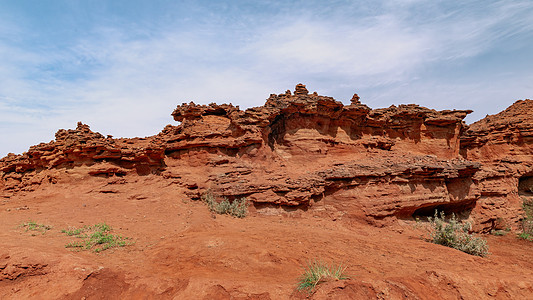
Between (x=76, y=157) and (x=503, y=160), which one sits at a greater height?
(x=76, y=157)

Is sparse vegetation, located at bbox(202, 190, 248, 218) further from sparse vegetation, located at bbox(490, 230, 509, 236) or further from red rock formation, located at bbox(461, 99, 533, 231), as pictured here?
sparse vegetation, located at bbox(490, 230, 509, 236)

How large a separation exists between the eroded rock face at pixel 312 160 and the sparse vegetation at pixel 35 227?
15.0 ft

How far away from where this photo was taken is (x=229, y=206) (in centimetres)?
1141

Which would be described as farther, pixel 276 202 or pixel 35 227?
pixel 276 202

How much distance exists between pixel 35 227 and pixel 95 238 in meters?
2.35

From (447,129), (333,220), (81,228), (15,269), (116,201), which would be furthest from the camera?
(447,129)

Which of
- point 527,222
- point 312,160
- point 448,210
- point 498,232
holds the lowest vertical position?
point 498,232

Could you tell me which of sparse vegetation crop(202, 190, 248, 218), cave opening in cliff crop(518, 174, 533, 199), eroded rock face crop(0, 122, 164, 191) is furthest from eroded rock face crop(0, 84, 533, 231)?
cave opening in cliff crop(518, 174, 533, 199)

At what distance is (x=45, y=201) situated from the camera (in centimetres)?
1083

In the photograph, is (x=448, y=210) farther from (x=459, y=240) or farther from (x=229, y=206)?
(x=229, y=206)

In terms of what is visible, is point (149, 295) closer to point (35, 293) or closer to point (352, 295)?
point (35, 293)

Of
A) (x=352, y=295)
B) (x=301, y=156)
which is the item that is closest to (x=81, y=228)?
(x=352, y=295)

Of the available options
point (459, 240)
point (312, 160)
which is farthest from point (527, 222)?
point (312, 160)

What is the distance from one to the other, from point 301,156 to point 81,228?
11.1 metres
